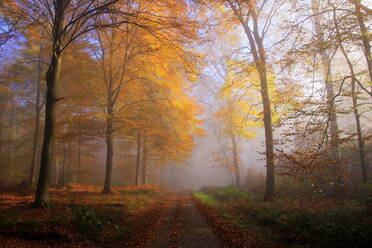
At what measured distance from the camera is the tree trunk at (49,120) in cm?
810

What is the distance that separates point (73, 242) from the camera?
6.03 metres

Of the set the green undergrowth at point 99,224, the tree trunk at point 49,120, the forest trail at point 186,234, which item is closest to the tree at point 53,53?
the tree trunk at point 49,120

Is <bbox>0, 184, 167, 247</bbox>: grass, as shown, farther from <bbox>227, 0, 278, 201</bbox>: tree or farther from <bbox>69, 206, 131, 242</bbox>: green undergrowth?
<bbox>227, 0, 278, 201</bbox>: tree

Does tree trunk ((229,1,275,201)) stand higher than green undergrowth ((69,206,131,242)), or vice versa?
tree trunk ((229,1,275,201))

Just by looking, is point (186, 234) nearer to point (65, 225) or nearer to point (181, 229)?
point (181, 229)

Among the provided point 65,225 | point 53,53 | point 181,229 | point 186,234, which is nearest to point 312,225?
point 186,234

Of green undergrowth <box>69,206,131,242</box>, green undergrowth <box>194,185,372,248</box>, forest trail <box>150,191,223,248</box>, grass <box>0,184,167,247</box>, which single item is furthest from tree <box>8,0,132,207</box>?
green undergrowth <box>194,185,372,248</box>

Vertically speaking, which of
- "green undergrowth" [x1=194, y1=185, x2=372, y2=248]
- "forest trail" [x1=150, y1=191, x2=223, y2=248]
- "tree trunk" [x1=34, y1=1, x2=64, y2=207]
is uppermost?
"tree trunk" [x1=34, y1=1, x2=64, y2=207]

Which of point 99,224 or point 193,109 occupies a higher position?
point 193,109

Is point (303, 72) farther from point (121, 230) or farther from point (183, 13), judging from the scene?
point (121, 230)

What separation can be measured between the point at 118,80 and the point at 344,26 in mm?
12459

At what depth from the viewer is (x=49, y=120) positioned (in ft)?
27.5

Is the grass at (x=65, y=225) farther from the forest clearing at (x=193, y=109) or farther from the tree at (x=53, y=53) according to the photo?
the tree at (x=53, y=53)

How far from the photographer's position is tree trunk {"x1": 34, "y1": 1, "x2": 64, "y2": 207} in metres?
8.10
